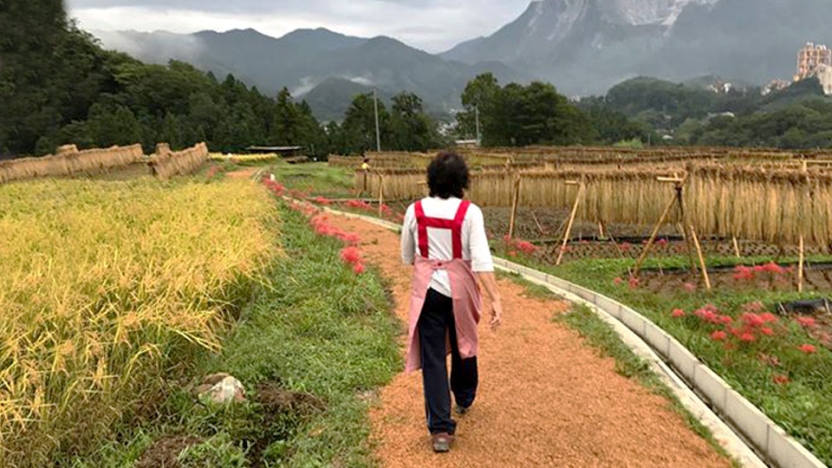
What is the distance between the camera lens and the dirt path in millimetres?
3490

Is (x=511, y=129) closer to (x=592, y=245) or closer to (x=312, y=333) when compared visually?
(x=592, y=245)

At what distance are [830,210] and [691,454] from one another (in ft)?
18.8

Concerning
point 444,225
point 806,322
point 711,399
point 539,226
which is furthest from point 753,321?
point 539,226

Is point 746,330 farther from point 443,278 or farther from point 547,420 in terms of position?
point 443,278

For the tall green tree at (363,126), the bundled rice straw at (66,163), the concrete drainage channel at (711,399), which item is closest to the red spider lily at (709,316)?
the concrete drainage channel at (711,399)

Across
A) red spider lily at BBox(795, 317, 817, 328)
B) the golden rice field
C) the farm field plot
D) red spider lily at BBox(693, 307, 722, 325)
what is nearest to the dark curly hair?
the golden rice field

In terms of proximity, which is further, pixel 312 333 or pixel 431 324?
pixel 312 333

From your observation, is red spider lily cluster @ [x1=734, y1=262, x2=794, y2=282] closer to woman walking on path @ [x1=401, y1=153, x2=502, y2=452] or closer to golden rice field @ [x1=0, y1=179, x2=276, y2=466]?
woman walking on path @ [x1=401, y1=153, x2=502, y2=452]

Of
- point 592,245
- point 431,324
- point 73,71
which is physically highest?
point 73,71

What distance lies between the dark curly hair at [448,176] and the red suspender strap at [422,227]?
0.42 feet

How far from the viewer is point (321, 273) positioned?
7.34 meters

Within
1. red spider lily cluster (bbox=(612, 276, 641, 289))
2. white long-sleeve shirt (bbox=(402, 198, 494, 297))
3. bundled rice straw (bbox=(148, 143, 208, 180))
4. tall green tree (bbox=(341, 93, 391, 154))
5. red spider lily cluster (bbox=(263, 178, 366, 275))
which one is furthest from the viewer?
tall green tree (bbox=(341, 93, 391, 154))

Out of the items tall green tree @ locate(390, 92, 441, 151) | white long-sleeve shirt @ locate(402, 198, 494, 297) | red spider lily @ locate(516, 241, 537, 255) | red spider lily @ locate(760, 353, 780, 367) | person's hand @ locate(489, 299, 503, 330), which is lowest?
red spider lily @ locate(760, 353, 780, 367)

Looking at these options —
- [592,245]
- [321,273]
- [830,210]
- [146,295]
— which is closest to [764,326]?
[830,210]
